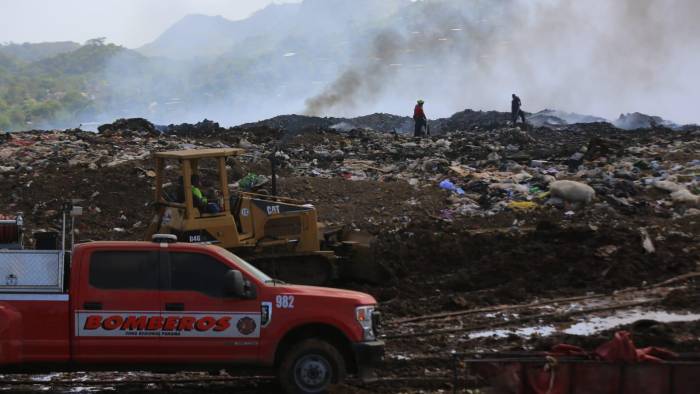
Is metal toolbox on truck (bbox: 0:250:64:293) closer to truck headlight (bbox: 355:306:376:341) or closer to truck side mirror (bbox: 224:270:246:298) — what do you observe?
truck side mirror (bbox: 224:270:246:298)

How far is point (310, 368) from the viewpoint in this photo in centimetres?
843

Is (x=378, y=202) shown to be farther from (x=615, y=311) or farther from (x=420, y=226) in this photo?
(x=615, y=311)

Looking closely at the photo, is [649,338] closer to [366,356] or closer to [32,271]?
[366,356]

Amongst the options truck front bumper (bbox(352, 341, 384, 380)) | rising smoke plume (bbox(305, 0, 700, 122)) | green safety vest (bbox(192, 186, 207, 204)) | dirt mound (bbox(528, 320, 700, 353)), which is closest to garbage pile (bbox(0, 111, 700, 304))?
green safety vest (bbox(192, 186, 207, 204))

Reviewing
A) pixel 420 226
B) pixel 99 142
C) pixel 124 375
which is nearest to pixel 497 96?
pixel 99 142

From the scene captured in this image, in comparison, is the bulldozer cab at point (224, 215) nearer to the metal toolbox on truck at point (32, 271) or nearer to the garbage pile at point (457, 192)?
the garbage pile at point (457, 192)

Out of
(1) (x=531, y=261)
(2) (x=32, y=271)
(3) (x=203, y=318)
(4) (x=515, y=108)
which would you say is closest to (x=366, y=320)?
(3) (x=203, y=318)

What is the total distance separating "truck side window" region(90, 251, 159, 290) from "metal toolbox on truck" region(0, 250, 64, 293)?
0.30 metres

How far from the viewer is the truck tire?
8.41m

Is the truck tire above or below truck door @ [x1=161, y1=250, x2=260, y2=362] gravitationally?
below

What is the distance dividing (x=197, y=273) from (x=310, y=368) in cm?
134

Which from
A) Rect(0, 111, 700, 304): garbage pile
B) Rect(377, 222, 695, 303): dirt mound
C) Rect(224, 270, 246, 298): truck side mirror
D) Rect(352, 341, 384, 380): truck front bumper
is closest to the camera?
Rect(224, 270, 246, 298): truck side mirror

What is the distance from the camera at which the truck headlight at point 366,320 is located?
28.3 ft

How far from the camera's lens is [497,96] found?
50719 millimetres
